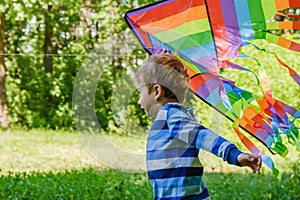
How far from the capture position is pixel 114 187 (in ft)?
14.3

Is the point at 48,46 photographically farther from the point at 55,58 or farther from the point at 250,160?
the point at 250,160

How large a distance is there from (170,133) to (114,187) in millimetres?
2521

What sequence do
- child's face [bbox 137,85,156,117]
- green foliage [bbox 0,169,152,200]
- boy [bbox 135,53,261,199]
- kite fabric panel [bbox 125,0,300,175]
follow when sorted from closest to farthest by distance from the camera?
boy [bbox 135,53,261,199] < child's face [bbox 137,85,156,117] < kite fabric panel [bbox 125,0,300,175] < green foliage [bbox 0,169,152,200]

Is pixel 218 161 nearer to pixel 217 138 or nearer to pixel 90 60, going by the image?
pixel 90 60

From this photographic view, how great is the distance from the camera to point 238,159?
165cm

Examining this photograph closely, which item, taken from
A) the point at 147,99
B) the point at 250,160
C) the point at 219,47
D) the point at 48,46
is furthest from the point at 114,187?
the point at 48,46

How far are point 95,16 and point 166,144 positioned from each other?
8.82 m

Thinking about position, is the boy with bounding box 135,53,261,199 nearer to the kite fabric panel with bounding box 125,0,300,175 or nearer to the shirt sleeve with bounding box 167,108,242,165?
the shirt sleeve with bounding box 167,108,242,165

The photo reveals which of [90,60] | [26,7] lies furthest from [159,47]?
[26,7]

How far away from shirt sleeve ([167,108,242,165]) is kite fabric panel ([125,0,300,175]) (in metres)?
0.85

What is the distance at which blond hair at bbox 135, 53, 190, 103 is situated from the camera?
1.97 metres

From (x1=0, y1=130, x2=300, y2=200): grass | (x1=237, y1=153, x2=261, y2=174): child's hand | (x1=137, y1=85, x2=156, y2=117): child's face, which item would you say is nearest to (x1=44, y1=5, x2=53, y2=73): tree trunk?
(x1=0, y1=130, x2=300, y2=200): grass

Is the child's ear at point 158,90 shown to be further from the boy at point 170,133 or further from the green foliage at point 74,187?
the green foliage at point 74,187

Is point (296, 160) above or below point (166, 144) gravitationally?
below
